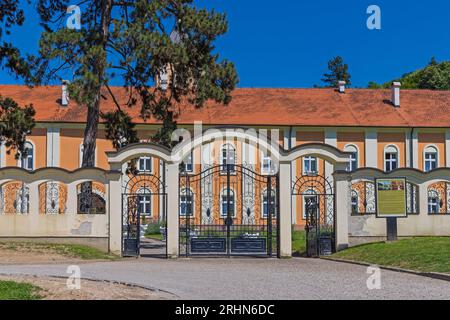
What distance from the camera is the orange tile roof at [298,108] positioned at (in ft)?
151

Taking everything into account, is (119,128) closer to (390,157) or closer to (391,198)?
(391,198)

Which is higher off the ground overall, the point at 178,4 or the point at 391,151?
the point at 178,4

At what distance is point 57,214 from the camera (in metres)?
22.2

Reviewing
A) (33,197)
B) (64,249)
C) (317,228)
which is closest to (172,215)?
(64,249)

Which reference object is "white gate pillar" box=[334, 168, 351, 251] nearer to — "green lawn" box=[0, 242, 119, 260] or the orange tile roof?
"green lawn" box=[0, 242, 119, 260]

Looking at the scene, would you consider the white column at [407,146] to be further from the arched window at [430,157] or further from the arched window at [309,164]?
the arched window at [309,164]

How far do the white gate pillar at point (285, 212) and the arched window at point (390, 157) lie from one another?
85.6 ft

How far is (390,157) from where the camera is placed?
47125mm

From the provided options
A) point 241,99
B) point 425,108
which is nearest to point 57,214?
point 241,99

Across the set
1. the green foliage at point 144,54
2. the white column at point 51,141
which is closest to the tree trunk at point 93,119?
the green foliage at point 144,54

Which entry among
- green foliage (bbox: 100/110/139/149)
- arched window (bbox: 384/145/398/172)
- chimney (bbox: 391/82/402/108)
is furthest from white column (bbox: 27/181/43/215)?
chimney (bbox: 391/82/402/108)

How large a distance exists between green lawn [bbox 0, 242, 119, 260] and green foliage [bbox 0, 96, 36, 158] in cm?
582

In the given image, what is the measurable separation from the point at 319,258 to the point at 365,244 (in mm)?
1516

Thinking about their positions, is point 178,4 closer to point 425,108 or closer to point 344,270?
point 344,270
